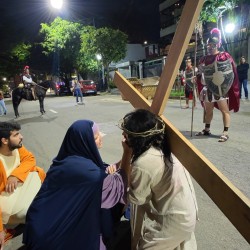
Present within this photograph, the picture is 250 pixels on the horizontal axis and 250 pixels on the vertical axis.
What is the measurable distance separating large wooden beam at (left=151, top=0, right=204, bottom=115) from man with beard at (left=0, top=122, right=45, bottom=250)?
200 cm

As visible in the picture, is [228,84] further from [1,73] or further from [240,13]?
[1,73]

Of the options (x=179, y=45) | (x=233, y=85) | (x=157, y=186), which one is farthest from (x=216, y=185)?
(x=233, y=85)

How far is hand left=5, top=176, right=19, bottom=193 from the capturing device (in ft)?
9.77

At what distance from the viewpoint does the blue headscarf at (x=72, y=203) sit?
196 centimetres

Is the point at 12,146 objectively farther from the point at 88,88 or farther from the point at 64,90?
the point at 64,90

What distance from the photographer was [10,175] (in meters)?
3.06

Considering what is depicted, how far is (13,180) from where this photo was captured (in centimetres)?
303

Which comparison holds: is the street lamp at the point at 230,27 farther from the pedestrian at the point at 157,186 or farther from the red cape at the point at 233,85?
the pedestrian at the point at 157,186

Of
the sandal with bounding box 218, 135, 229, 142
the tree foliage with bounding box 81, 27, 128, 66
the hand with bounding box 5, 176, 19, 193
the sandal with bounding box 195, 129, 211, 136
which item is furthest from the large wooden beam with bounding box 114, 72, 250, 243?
the tree foliage with bounding box 81, 27, 128, 66

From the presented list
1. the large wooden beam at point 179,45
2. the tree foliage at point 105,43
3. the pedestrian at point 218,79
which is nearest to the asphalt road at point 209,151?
the pedestrian at point 218,79

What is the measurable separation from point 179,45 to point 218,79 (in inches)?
171

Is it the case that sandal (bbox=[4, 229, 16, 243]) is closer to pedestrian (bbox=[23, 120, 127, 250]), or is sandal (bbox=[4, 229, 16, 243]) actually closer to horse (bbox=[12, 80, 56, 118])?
pedestrian (bbox=[23, 120, 127, 250])

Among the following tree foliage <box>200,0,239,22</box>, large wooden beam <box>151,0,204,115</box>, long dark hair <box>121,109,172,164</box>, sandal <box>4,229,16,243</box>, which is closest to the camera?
large wooden beam <box>151,0,204,115</box>

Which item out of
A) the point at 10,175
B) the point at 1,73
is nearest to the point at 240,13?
the point at 10,175
